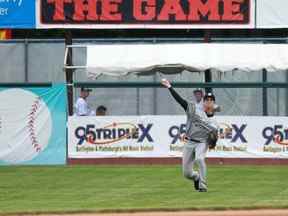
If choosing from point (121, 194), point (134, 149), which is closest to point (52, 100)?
point (134, 149)

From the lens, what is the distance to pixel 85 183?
1934cm

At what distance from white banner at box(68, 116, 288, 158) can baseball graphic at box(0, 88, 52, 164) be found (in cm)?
72

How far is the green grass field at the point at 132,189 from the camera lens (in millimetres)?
15414

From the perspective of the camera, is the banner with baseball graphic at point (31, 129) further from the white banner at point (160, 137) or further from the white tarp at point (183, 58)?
the white tarp at point (183, 58)

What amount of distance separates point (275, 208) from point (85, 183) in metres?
5.48

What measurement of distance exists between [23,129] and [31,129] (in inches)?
8.1

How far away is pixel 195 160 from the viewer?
56.8 feet

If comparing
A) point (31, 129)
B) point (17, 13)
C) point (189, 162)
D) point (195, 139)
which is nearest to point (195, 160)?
point (189, 162)

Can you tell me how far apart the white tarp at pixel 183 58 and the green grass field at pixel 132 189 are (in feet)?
9.74

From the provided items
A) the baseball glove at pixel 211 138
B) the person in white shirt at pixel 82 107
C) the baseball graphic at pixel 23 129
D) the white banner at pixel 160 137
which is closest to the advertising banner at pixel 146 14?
the person in white shirt at pixel 82 107

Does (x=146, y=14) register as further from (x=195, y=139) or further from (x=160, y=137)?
(x=195, y=139)

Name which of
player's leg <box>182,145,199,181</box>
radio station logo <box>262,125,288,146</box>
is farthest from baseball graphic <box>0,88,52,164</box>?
player's leg <box>182,145,199,181</box>

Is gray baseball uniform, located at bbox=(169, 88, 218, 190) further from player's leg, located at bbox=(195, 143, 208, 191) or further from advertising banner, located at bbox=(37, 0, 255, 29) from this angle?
advertising banner, located at bbox=(37, 0, 255, 29)

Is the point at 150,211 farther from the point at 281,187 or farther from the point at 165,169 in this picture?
the point at 165,169
